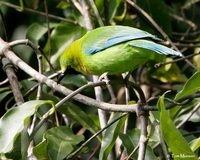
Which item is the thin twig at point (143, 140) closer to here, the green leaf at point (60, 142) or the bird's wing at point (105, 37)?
the green leaf at point (60, 142)

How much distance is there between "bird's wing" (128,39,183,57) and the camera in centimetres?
254

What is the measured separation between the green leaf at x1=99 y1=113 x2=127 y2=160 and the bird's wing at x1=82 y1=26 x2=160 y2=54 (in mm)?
647

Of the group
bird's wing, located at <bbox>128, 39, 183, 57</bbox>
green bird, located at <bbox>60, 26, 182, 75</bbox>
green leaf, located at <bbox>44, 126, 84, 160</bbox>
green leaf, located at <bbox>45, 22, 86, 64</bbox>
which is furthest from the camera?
green leaf, located at <bbox>45, 22, 86, 64</bbox>

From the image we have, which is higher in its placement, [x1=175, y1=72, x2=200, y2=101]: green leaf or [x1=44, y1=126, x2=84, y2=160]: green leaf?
[x1=175, y1=72, x2=200, y2=101]: green leaf

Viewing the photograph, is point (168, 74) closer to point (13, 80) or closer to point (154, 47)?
point (154, 47)

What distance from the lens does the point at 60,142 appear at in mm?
2502

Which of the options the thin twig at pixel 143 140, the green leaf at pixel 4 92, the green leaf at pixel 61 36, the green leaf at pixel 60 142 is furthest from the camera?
the green leaf at pixel 61 36

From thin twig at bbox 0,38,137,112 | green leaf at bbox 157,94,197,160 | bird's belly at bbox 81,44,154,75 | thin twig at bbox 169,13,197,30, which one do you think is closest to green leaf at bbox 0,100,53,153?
thin twig at bbox 0,38,137,112

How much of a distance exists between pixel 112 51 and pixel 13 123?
100cm

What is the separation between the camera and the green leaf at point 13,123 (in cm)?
197

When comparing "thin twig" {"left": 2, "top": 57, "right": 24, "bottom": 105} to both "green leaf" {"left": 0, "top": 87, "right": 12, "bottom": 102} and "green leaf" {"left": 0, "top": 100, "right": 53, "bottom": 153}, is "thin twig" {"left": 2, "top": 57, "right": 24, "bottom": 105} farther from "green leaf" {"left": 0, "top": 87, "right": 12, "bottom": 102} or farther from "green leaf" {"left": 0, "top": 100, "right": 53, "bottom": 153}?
"green leaf" {"left": 0, "top": 87, "right": 12, "bottom": 102}

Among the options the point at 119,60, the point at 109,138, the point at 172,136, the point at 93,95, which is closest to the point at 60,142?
the point at 109,138

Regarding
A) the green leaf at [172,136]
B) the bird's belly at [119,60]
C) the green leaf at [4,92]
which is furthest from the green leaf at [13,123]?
the green leaf at [4,92]

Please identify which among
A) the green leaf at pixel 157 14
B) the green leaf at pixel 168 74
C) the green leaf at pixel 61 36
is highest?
the green leaf at pixel 61 36
